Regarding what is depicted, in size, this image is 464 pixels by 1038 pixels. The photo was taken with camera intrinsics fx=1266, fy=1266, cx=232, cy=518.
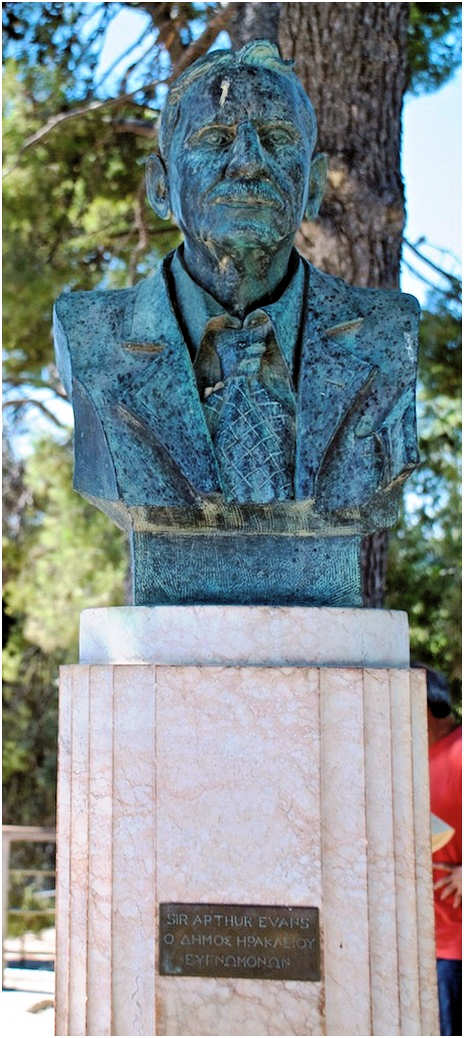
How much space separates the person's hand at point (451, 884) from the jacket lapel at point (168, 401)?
1.68 meters

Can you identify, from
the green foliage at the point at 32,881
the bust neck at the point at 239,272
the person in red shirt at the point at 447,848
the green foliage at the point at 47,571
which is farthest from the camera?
the green foliage at the point at 32,881

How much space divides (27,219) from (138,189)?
85 cm

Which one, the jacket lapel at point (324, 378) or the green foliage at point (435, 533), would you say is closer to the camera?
the jacket lapel at point (324, 378)

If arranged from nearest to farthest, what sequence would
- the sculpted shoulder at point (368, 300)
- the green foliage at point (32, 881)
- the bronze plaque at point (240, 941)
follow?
the bronze plaque at point (240, 941) < the sculpted shoulder at point (368, 300) < the green foliage at point (32, 881)

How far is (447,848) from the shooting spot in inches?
148

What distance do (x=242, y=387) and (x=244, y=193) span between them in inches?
16.1

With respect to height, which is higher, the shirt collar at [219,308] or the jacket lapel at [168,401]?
the shirt collar at [219,308]

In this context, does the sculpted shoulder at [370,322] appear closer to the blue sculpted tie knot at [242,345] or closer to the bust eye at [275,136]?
the blue sculpted tie knot at [242,345]

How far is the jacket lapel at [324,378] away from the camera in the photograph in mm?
2668

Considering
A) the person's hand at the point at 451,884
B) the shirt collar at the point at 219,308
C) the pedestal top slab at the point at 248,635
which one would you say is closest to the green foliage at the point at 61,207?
the shirt collar at the point at 219,308

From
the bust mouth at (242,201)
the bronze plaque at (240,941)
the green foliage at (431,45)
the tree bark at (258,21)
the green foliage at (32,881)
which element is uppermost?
the green foliage at (431,45)

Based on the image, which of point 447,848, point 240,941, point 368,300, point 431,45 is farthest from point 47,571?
point 240,941

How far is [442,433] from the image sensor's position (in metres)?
6.95

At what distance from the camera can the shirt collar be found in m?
2.78
